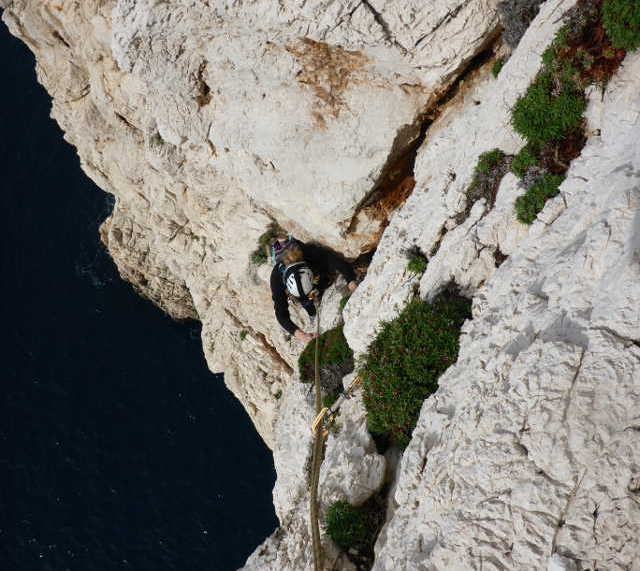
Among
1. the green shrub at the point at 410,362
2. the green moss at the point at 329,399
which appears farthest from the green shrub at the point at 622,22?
the green moss at the point at 329,399

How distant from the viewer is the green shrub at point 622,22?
9195mm

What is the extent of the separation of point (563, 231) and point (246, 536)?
906 inches

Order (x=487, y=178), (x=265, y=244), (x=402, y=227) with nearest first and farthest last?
(x=487, y=178)
(x=402, y=227)
(x=265, y=244)

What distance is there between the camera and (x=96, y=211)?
114ft

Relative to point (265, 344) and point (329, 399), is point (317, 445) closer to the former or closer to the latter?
point (329, 399)

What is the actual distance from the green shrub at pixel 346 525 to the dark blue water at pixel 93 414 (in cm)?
1855

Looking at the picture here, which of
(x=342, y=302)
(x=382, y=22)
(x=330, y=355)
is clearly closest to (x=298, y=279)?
(x=342, y=302)

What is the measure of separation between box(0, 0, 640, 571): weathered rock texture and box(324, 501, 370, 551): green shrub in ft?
0.80

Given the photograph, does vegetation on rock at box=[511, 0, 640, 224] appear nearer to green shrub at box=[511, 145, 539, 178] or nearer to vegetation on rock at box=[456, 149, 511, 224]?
green shrub at box=[511, 145, 539, 178]

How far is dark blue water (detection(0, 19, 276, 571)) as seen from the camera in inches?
1054

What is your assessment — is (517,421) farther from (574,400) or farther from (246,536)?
(246,536)

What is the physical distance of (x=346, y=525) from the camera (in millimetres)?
9742

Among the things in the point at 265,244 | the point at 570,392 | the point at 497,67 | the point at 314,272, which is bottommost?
the point at 570,392

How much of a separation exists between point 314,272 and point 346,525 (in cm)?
936
